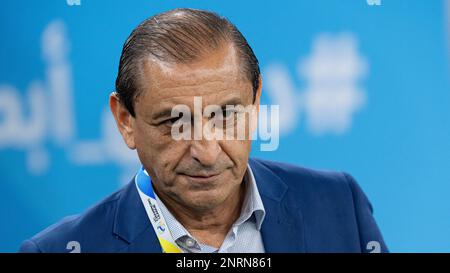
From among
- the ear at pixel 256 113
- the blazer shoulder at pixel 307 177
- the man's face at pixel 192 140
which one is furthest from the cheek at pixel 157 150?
the blazer shoulder at pixel 307 177

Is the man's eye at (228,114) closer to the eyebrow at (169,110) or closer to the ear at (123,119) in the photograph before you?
the eyebrow at (169,110)

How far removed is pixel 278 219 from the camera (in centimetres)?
316

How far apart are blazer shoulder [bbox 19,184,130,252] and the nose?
350 mm

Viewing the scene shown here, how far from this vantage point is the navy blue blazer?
3090 mm

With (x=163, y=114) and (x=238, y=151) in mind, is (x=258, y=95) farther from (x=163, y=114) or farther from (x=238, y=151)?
(x=163, y=114)

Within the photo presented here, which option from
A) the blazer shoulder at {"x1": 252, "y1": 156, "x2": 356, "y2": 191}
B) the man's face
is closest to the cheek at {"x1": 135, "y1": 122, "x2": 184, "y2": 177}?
the man's face

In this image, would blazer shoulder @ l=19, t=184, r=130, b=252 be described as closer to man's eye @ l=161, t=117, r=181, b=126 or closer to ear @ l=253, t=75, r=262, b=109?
man's eye @ l=161, t=117, r=181, b=126

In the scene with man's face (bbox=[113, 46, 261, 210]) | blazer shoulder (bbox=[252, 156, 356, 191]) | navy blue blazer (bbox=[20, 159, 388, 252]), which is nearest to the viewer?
man's face (bbox=[113, 46, 261, 210])

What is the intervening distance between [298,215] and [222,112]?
41 centimetres

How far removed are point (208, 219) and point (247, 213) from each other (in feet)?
0.39

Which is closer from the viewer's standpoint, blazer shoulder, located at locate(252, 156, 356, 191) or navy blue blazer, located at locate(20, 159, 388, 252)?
navy blue blazer, located at locate(20, 159, 388, 252)

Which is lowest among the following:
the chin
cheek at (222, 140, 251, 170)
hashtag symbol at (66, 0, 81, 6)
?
the chin

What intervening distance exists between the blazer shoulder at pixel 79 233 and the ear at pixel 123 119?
20 cm

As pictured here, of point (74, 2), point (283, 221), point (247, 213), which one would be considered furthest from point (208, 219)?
point (74, 2)
